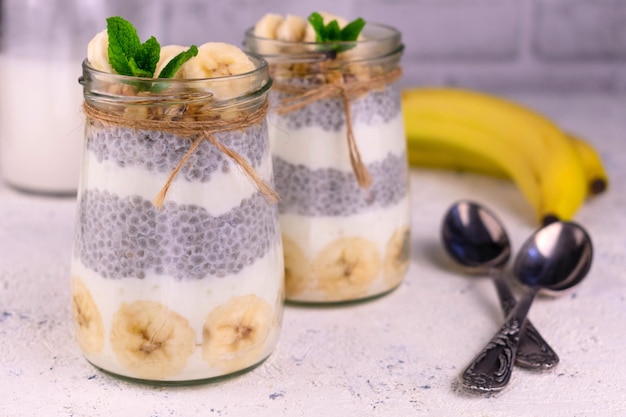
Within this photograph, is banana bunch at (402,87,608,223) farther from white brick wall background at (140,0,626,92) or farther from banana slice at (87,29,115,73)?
banana slice at (87,29,115,73)

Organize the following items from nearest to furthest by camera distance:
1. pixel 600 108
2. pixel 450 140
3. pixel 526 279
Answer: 1. pixel 526 279
2. pixel 450 140
3. pixel 600 108

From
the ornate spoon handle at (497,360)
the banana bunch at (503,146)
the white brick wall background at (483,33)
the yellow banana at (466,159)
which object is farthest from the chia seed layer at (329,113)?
the white brick wall background at (483,33)

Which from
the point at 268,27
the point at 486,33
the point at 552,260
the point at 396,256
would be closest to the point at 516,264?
the point at 552,260

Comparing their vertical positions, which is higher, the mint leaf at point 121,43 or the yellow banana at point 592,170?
the mint leaf at point 121,43

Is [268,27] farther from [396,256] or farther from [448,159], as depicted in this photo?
[448,159]

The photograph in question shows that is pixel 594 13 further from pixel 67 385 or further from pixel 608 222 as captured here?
pixel 67 385

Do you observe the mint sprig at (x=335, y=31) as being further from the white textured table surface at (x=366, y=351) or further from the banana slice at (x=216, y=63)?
the white textured table surface at (x=366, y=351)

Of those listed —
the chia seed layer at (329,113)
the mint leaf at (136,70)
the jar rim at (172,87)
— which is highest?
the mint leaf at (136,70)

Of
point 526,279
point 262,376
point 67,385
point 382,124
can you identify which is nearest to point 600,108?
point 526,279
